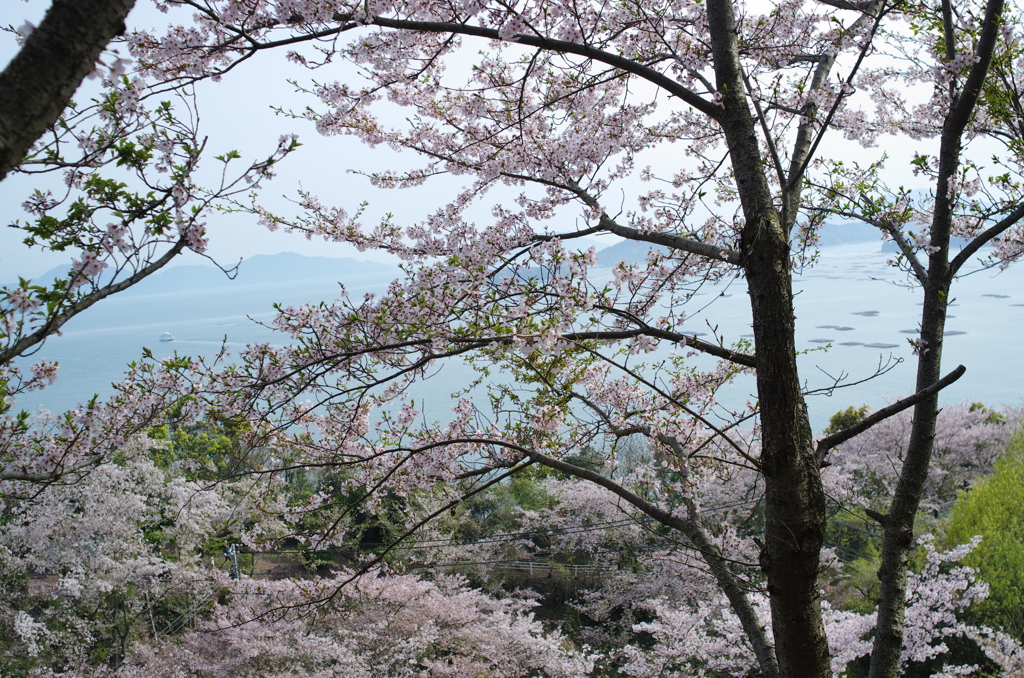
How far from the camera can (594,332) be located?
234 centimetres

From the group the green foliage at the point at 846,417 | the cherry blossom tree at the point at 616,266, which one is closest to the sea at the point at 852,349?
the green foliage at the point at 846,417

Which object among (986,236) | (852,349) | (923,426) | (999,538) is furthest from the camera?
(852,349)

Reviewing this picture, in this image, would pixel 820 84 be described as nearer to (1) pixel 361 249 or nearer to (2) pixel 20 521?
(1) pixel 361 249

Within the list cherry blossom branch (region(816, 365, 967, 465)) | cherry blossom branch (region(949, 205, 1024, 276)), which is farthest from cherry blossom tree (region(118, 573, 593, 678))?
cherry blossom branch (region(949, 205, 1024, 276))

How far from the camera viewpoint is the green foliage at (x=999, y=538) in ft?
25.1

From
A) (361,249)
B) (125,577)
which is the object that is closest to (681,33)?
(361,249)

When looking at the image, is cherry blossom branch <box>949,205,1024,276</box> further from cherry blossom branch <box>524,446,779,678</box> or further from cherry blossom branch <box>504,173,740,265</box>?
cherry blossom branch <box>524,446,779,678</box>

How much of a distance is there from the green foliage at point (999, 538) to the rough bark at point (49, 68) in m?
9.50

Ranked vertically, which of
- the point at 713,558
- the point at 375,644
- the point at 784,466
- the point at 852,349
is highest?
the point at 852,349

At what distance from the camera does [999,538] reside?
8.25 m

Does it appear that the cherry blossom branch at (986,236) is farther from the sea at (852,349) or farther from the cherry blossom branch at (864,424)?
the sea at (852,349)

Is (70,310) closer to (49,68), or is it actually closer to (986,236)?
(49,68)

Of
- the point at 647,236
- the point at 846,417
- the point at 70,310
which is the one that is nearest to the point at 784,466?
the point at 647,236

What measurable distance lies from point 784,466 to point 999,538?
928 cm
